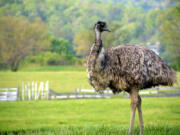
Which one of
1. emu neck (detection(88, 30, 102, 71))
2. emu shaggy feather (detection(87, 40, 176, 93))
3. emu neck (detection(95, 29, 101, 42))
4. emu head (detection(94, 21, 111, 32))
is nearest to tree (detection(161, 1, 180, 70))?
emu shaggy feather (detection(87, 40, 176, 93))

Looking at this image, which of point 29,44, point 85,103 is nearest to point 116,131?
point 85,103

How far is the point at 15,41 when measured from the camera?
263ft

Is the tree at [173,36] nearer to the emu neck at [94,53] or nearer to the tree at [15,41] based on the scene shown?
the tree at [15,41]

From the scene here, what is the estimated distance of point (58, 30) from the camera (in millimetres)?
130250

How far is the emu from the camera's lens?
836cm

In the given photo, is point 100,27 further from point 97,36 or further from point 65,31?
point 65,31

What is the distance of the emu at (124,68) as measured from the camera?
8359 millimetres

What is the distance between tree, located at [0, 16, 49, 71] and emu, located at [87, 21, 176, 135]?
67.6 m

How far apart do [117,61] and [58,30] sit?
12301 cm

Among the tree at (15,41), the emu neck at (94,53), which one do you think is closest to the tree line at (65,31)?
the tree at (15,41)

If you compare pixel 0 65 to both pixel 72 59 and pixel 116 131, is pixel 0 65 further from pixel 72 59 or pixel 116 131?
pixel 116 131

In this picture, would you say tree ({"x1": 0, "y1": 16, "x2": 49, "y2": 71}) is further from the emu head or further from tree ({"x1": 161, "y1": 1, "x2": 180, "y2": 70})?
the emu head

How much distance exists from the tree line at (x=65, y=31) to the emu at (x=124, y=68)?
247cm

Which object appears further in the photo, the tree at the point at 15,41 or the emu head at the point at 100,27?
the tree at the point at 15,41
